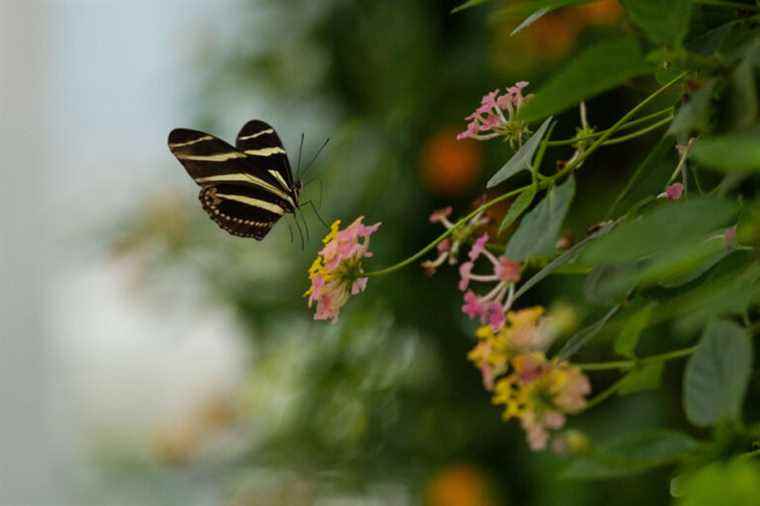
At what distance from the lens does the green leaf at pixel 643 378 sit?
46 cm

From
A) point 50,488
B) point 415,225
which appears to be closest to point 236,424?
point 415,225

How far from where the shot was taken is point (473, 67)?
1.25 metres

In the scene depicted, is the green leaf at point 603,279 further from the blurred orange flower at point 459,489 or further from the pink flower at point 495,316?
the blurred orange flower at point 459,489

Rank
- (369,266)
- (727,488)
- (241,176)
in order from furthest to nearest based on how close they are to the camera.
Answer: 1. (369,266)
2. (241,176)
3. (727,488)

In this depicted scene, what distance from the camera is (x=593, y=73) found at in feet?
1.01

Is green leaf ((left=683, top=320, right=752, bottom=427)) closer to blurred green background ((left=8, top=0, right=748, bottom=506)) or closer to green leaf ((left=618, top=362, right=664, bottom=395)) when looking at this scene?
green leaf ((left=618, top=362, right=664, bottom=395))

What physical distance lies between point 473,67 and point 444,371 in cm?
30

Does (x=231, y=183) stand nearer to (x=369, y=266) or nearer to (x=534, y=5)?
(x=534, y=5)

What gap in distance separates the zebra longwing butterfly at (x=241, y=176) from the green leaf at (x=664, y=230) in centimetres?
28

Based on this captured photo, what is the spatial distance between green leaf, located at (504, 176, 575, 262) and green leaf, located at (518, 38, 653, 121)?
47 mm

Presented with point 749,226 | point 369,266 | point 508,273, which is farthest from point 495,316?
point 369,266

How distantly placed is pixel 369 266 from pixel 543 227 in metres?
0.84

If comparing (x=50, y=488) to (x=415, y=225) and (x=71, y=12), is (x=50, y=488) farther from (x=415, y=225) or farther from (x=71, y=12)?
(x=415, y=225)

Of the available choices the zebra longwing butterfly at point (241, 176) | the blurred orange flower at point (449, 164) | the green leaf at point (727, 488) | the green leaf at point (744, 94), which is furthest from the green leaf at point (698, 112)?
the blurred orange flower at point (449, 164)
